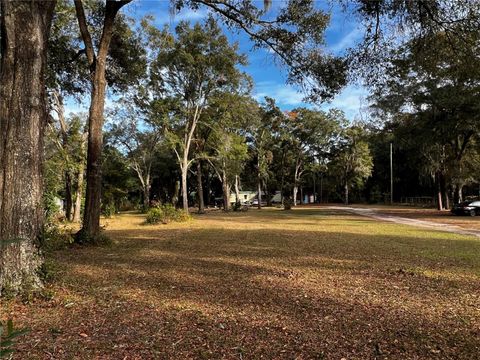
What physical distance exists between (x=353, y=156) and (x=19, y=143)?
5064 centimetres

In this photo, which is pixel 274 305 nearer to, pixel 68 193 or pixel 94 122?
pixel 94 122

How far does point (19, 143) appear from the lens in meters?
4.54

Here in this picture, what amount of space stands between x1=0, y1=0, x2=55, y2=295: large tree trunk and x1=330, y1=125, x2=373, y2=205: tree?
48.4 meters

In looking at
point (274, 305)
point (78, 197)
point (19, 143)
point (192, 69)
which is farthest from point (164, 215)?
point (274, 305)

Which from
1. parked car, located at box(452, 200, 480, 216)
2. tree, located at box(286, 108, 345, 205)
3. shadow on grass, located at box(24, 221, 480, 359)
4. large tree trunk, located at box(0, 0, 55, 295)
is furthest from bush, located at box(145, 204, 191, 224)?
tree, located at box(286, 108, 345, 205)

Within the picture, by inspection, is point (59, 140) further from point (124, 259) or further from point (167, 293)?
point (167, 293)

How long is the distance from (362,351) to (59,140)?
67.8 feet

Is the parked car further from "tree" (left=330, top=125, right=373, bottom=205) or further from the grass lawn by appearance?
"tree" (left=330, top=125, right=373, bottom=205)

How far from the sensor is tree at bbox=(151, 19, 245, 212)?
2345cm

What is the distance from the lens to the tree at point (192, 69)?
23453 millimetres

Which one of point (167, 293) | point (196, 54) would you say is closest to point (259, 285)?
point (167, 293)

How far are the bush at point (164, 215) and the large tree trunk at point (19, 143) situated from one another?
601 inches

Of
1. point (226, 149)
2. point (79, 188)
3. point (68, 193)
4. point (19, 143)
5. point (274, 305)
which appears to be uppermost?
point (226, 149)

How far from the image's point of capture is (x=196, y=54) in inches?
939
